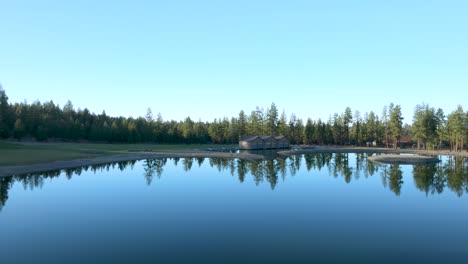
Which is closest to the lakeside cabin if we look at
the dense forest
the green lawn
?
the dense forest

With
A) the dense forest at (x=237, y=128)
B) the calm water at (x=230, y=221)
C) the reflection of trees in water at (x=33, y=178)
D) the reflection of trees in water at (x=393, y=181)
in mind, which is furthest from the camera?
the dense forest at (x=237, y=128)

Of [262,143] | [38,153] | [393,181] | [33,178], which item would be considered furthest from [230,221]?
[262,143]

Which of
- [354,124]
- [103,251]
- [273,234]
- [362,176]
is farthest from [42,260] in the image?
[354,124]

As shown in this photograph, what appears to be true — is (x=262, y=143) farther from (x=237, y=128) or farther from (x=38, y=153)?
(x=38, y=153)

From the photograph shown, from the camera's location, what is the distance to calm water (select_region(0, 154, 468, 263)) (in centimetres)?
1611

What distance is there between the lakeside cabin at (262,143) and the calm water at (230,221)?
73.1 metres

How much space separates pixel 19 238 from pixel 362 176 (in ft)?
143

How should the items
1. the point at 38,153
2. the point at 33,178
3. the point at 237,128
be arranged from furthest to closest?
the point at 237,128
the point at 38,153
the point at 33,178

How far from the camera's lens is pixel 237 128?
152750 millimetres

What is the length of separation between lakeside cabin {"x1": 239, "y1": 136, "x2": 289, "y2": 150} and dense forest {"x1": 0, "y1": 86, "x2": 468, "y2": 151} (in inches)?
612

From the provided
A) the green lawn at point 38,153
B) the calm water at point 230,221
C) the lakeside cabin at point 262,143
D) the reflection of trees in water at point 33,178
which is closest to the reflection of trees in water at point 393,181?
the calm water at point 230,221

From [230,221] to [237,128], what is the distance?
131 metres

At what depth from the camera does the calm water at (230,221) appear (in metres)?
16.1

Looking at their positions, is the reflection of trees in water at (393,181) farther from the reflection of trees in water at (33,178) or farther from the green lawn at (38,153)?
the green lawn at (38,153)
